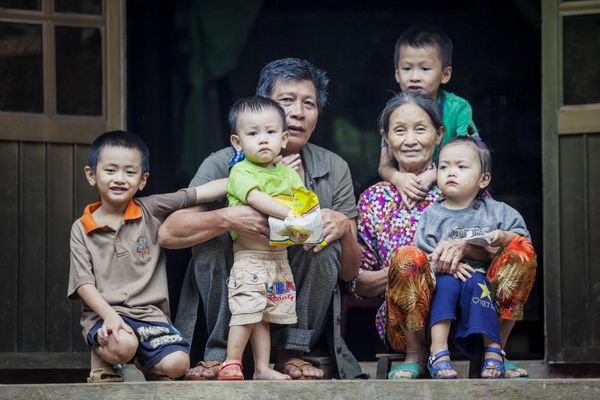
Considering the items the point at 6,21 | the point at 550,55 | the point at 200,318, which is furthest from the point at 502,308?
the point at 6,21

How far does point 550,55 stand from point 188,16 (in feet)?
6.63

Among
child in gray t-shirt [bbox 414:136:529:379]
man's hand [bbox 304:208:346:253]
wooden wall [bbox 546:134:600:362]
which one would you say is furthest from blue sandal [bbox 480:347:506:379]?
wooden wall [bbox 546:134:600:362]

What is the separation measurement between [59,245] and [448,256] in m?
2.08

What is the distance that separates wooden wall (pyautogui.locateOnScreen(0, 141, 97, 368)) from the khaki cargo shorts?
1380mm

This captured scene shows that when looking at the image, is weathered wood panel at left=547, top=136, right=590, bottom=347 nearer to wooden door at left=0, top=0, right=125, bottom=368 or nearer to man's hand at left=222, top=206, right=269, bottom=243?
man's hand at left=222, top=206, right=269, bottom=243

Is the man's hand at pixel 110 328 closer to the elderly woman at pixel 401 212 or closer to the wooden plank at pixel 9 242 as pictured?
the elderly woman at pixel 401 212

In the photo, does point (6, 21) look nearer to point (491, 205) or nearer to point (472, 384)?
point (491, 205)

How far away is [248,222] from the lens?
4.98 m

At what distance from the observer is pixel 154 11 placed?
7.02m

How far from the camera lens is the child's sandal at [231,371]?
4863 millimetres

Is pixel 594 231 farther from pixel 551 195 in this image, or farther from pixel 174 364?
pixel 174 364

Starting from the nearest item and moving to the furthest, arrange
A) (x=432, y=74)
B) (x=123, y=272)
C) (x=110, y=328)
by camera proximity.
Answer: (x=110, y=328) < (x=123, y=272) < (x=432, y=74)

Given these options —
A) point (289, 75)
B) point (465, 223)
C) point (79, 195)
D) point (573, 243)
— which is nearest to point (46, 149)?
point (79, 195)

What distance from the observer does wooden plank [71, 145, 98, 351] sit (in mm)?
6160
